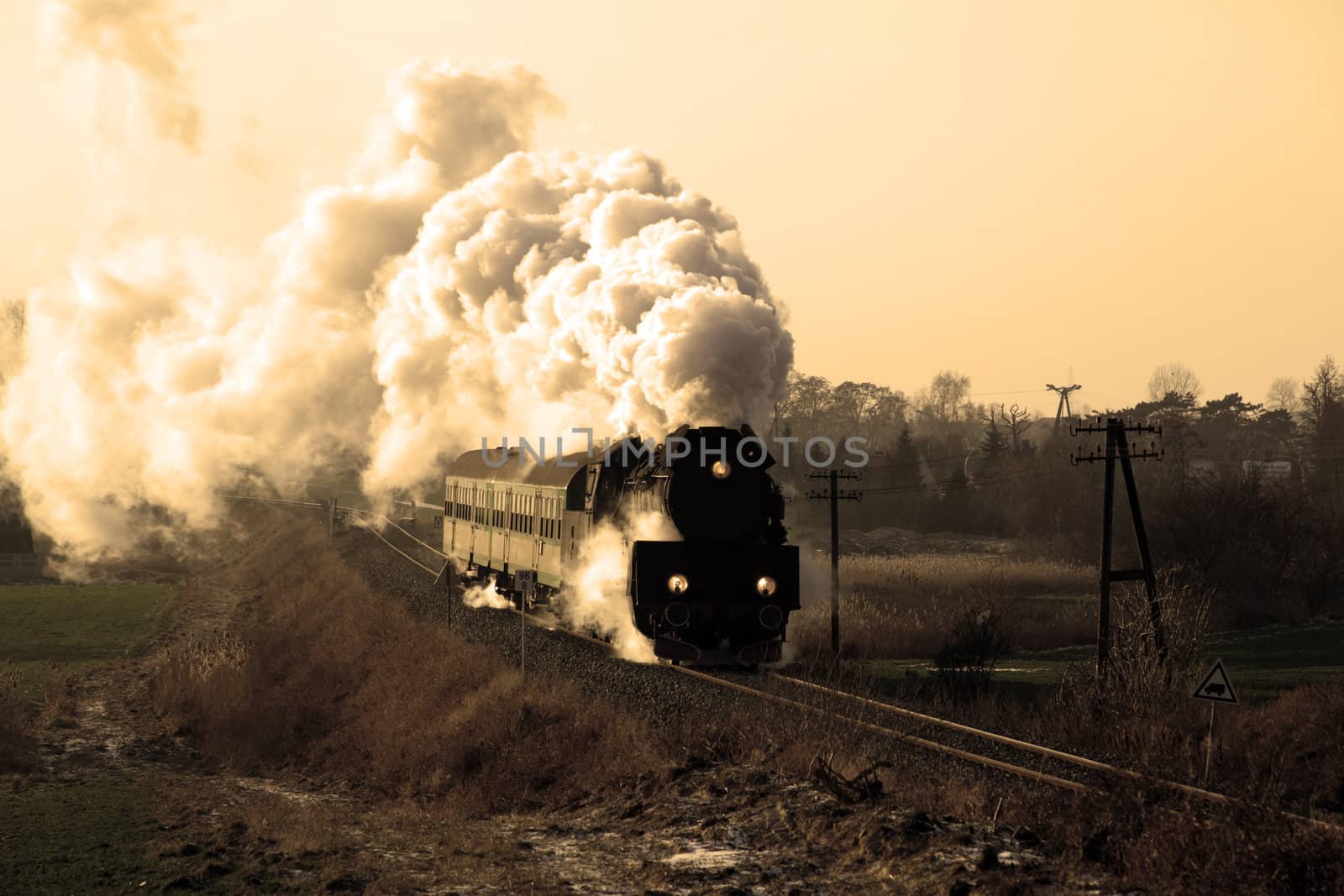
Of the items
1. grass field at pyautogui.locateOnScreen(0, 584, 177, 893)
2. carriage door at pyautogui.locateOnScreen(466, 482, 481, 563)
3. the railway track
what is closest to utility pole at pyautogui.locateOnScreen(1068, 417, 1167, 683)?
the railway track

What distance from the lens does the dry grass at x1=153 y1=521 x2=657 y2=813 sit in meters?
16.0

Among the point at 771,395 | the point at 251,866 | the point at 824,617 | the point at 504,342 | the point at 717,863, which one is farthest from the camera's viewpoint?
the point at 504,342

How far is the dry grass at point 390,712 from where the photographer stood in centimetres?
1595

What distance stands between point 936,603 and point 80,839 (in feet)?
90.1

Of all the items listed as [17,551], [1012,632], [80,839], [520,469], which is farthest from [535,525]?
[17,551]

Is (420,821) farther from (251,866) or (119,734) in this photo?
(119,734)

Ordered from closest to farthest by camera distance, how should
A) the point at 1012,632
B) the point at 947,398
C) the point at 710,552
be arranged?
the point at 710,552 → the point at 1012,632 → the point at 947,398

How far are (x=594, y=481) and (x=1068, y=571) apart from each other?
33392mm

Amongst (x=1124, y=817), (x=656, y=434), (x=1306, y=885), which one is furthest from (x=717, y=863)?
(x=656, y=434)

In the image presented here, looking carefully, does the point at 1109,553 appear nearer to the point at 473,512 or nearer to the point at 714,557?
the point at 714,557

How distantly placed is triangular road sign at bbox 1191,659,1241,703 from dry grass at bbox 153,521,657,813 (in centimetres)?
638

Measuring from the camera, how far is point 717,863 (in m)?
10.8

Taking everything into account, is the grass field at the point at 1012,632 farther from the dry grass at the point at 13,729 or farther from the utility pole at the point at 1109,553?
the dry grass at the point at 13,729

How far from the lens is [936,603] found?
36.9 m
